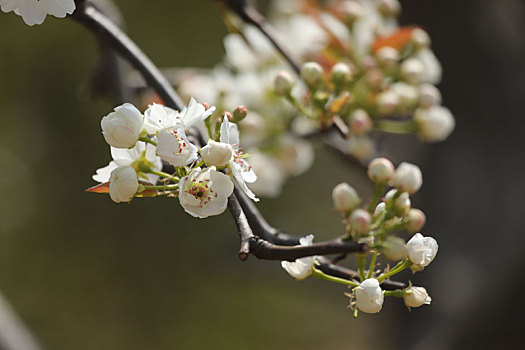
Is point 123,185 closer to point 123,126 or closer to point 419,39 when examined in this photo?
point 123,126

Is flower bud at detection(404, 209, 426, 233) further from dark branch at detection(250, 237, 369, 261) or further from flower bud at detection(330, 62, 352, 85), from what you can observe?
flower bud at detection(330, 62, 352, 85)

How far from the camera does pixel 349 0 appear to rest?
2.96 feet

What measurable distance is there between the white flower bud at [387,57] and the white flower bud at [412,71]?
16 mm

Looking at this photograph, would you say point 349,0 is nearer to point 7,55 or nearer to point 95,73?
point 95,73

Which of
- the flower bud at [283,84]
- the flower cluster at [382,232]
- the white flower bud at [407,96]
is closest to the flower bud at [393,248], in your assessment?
the flower cluster at [382,232]

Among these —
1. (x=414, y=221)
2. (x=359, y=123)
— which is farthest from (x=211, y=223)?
(x=414, y=221)

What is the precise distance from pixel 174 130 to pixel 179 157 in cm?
2

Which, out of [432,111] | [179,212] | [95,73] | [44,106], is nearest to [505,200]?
[432,111]

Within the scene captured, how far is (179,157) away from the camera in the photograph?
0.37 metres

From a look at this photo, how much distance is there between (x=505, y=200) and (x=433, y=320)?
11.7 inches

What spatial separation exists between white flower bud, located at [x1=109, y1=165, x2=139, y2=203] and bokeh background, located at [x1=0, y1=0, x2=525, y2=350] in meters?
0.48

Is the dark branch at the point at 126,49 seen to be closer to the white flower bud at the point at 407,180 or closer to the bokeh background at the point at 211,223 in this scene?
the white flower bud at the point at 407,180

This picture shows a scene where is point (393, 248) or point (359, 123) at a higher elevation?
point (393, 248)

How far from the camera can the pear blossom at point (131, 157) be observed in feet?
1.41
